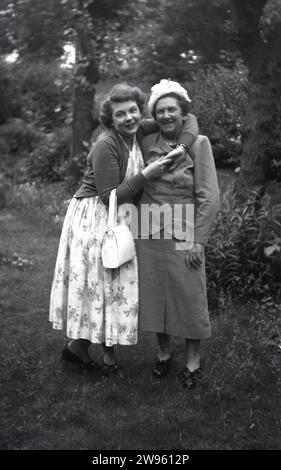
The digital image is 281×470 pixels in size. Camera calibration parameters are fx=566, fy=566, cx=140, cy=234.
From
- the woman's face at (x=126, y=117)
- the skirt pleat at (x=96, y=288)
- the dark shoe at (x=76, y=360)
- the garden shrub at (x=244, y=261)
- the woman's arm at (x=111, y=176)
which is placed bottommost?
the garden shrub at (x=244, y=261)

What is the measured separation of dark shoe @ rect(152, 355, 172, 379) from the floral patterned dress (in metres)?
0.38

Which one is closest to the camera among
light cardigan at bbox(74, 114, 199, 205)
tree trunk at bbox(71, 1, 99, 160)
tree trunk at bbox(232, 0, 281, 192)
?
light cardigan at bbox(74, 114, 199, 205)

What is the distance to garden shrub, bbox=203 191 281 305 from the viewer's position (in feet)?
17.3

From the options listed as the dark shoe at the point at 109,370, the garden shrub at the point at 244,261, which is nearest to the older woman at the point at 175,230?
the dark shoe at the point at 109,370

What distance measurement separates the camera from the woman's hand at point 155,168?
343 cm

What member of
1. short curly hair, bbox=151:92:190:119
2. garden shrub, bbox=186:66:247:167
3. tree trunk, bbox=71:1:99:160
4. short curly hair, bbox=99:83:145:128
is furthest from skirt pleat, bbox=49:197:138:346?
tree trunk, bbox=71:1:99:160

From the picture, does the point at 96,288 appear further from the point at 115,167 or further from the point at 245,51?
the point at 245,51

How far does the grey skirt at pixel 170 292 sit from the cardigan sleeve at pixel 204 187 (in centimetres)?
22

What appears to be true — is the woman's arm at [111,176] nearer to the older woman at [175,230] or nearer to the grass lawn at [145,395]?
the older woman at [175,230]

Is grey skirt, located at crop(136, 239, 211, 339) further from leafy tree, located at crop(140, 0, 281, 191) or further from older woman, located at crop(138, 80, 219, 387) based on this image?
leafy tree, located at crop(140, 0, 281, 191)

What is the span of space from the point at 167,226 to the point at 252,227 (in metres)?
1.99

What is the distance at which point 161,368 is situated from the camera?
13.1 ft

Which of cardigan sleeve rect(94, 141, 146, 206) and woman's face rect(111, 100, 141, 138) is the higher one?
woman's face rect(111, 100, 141, 138)

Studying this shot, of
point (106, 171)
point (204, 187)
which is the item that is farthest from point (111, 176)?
point (204, 187)
